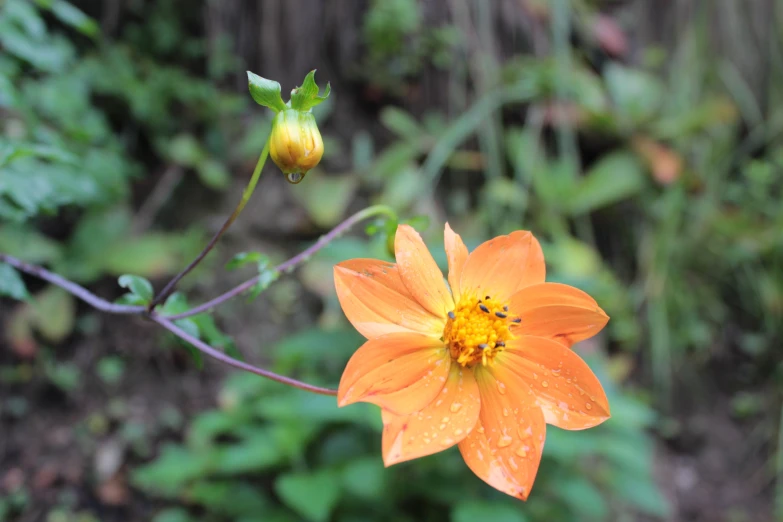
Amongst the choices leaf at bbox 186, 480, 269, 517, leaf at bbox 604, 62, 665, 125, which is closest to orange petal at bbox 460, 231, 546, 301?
leaf at bbox 186, 480, 269, 517

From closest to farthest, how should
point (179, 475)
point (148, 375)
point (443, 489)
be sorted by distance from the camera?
point (443, 489), point (179, 475), point (148, 375)

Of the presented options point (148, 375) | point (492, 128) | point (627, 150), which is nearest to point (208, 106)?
point (148, 375)

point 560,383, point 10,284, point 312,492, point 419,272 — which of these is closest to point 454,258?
point 419,272

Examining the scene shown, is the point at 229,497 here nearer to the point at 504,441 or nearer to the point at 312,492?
the point at 312,492

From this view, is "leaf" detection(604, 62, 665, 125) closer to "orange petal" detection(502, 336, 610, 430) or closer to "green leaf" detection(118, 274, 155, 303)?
"orange petal" detection(502, 336, 610, 430)

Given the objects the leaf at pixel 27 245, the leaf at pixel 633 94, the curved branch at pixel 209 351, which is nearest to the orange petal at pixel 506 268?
the curved branch at pixel 209 351

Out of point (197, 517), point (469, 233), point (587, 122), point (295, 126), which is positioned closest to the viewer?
point (295, 126)

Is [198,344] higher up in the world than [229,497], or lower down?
higher up

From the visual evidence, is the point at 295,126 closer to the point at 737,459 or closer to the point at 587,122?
the point at 587,122
